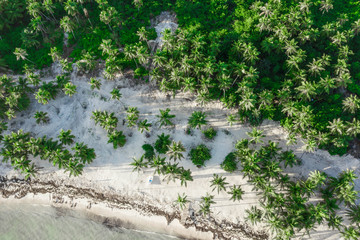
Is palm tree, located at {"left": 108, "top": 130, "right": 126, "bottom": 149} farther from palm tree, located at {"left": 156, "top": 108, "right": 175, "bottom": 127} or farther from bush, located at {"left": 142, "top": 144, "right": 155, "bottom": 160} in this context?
palm tree, located at {"left": 156, "top": 108, "right": 175, "bottom": 127}

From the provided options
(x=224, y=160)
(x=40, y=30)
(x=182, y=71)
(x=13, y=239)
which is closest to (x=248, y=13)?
(x=182, y=71)

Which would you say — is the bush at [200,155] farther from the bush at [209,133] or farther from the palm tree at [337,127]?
the palm tree at [337,127]

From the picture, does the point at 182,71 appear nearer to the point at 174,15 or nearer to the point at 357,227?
the point at 174,15

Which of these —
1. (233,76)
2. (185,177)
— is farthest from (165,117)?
(233,76)

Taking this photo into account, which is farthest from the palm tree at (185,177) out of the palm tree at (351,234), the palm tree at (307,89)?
the palm tree at (307,89)

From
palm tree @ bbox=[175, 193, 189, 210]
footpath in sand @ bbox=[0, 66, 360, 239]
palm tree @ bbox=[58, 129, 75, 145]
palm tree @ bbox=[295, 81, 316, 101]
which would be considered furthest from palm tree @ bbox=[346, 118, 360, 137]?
palm tree @ bbox=[58, 129, 75, 145]
